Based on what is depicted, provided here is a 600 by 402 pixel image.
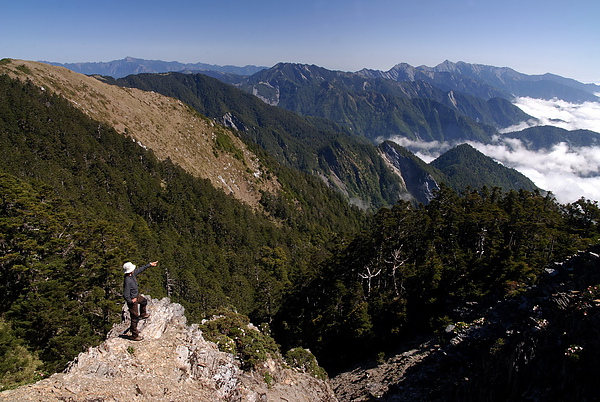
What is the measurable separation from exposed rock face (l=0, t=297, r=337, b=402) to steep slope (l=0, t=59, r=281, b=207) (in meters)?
125

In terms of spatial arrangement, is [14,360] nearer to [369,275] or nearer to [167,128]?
[369,275]

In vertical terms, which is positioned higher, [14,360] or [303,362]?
[14,360]

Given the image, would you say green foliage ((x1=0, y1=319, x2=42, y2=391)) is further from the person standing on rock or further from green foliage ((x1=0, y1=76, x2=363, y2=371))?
the person standing on rock

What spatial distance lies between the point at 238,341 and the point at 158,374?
30.1 feet

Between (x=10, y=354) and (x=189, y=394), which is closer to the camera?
(x=189, y=394)

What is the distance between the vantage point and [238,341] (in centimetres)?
2484

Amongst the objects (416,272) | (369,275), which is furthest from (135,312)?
(416,272)

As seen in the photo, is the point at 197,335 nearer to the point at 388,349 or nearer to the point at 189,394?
the point at 189,394

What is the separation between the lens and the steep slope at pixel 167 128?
125 meters

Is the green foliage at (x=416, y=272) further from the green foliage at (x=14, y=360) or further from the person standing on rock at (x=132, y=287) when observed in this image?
the green foliage at (x=14, y=360)

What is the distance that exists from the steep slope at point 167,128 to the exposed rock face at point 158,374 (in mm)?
125200

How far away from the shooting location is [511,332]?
2180 cm

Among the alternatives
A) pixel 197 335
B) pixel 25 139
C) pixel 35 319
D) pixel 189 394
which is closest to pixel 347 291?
pixel 197 335

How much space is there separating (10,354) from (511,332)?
35937 mm
